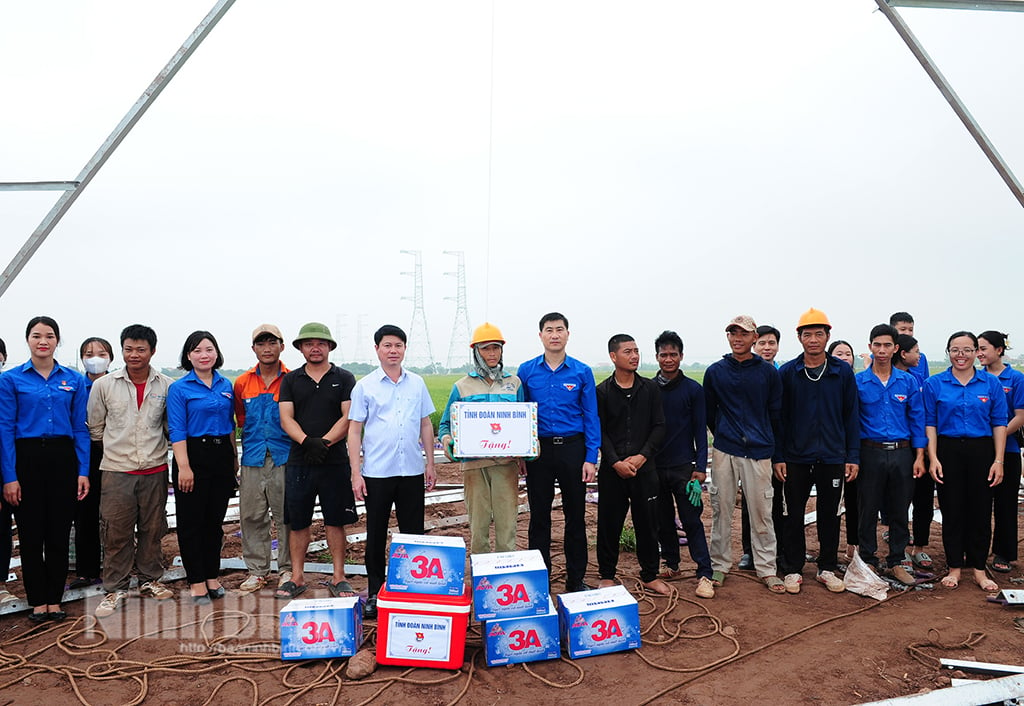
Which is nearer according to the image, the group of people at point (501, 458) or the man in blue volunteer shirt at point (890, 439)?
the group of people at point (501, 458)

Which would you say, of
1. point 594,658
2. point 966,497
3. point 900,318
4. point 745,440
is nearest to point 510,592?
point 594,658

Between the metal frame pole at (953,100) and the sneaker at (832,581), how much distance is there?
10.9ft

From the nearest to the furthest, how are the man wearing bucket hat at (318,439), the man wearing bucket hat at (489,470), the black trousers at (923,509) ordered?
the man wearing bucket hat at (489,470) < the man wearing bucket hat at (318,439) < the black trousers at (923,509)

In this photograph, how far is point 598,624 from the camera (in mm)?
3963

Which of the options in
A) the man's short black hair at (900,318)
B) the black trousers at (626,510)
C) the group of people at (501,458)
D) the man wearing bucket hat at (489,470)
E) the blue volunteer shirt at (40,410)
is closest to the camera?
the blue volunteer shirt at (40,410)

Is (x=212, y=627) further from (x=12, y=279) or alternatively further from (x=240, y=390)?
(x=12, y=279)

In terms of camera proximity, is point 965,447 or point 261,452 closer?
point 261,452

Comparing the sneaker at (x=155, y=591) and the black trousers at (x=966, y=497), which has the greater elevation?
the black trousers at (x=966, y=497)

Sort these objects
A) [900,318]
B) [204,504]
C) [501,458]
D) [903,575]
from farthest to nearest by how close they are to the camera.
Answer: [900,318] → [903,575] → [204,504] → [501,458]

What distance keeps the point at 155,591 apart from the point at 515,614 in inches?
120

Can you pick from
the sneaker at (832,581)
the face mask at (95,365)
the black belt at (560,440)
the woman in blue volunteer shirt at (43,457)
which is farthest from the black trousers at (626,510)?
the face mask at (95,365)

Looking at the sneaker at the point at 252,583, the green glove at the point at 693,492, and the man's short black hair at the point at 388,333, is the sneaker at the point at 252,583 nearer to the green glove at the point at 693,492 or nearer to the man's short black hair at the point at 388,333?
the man's short black hair at the point at 388,333

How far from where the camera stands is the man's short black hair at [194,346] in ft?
16.5

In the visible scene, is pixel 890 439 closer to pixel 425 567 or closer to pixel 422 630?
pixel 425 567
